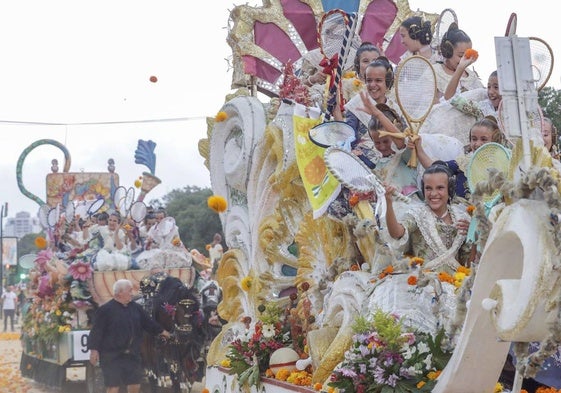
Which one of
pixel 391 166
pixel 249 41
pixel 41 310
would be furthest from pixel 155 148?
pixel 391 166

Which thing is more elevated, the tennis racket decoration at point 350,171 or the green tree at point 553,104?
the green tree at point 553,104

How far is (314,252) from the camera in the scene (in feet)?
25.0

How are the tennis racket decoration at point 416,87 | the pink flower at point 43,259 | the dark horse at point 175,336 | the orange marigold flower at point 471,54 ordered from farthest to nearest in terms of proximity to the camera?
the pink flower at point 43,259
the dark horse at point 175,336
the orange marigold flower at point 471,54
the tennis racket decoration at point 416,87

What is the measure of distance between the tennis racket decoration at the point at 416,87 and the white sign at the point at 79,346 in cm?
884

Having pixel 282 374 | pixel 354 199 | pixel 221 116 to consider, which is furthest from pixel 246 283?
pixel 354 199

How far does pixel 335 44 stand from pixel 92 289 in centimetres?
790

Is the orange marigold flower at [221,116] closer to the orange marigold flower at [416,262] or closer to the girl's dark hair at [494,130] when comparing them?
the girl's dark hair at [494,130]

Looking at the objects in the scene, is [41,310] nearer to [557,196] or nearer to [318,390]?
[318,390]

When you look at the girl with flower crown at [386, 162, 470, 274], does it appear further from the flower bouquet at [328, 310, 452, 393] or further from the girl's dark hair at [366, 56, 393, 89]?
the girl's dark hair at [366, 56, 393, 89]

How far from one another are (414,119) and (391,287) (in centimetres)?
128

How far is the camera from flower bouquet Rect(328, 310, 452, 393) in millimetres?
5441

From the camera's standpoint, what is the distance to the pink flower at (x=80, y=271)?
49.8 feet

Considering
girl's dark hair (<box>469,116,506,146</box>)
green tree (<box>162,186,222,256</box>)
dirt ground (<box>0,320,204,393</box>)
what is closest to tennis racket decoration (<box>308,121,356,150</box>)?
girl's dark hair (<box>469,116,506,146</box>)

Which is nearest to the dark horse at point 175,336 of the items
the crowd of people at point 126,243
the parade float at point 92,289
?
the parade float at point 92,289
